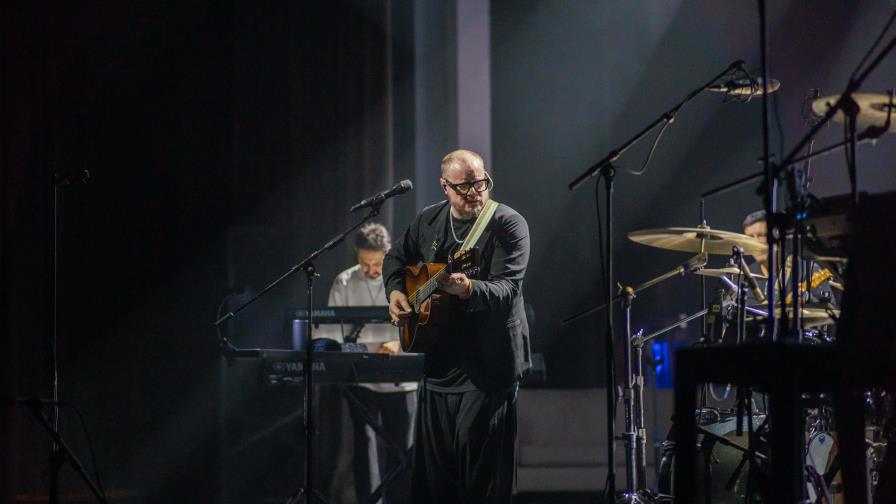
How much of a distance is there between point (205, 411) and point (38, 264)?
1.53 metres

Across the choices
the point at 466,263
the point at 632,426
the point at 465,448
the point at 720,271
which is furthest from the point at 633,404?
the point at 466,263

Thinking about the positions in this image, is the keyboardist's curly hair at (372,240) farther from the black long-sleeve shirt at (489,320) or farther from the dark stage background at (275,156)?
the black long-sleeve shirt at (489,320)

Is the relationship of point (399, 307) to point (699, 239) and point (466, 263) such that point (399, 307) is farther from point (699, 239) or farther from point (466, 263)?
point (699, 239)

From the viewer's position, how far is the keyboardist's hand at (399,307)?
4148 mm

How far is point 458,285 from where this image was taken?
3.75 meters

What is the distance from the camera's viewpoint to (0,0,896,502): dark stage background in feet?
21.8

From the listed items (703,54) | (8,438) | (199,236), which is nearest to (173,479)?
(8,438)

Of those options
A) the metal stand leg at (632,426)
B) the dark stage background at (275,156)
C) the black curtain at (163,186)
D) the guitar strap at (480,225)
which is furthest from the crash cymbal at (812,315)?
the black curtain at (163,186)

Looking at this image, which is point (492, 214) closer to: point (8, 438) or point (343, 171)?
point (343, 171)

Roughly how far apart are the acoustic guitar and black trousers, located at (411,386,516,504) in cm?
24

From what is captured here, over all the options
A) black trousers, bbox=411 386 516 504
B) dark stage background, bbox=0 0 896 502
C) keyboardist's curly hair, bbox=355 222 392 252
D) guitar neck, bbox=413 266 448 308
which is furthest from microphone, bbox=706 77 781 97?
dark stage background, bbox=0 0 896 502

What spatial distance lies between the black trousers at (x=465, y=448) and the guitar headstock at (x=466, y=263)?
0.50 meters

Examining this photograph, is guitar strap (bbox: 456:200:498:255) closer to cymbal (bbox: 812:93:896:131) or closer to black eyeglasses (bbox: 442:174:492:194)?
black eyeglasses (bbox: 442:174:492:194)

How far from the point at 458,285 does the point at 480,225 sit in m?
0.46
